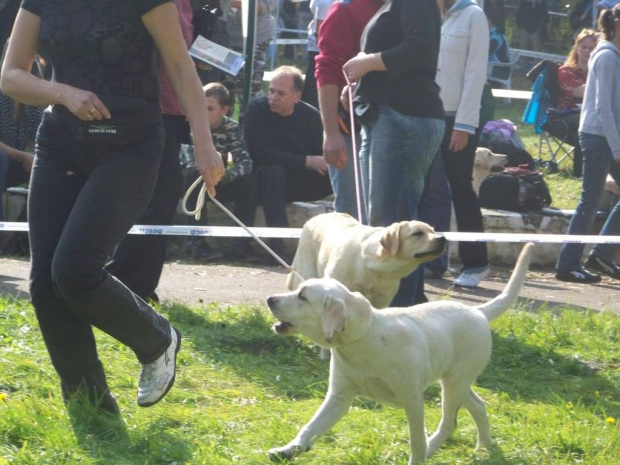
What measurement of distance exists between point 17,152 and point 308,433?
5.52 meters

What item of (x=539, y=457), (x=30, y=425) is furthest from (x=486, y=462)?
(x=30, y=425)

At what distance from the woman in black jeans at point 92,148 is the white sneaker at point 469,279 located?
4089 millimetres

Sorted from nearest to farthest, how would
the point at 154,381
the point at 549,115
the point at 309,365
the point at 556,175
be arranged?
1. the point at 154,381
2. the point at 309,365
3. the point at 556,175
4. the point at 549,115

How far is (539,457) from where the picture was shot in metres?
4.14

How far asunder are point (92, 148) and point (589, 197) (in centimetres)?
511

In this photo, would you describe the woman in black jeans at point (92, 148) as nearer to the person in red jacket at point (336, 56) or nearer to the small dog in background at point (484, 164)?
the person in red jacket at point (336, 56)

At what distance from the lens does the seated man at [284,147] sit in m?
8.98

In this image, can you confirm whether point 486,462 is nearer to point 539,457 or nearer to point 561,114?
point 539,457

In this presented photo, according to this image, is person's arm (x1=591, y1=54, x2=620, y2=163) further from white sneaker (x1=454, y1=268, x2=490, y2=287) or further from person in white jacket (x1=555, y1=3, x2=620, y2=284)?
white sneaker (x1=454, y1=268, x2=490, y2=287)

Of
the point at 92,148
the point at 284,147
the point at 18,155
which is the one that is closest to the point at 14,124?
the point at 18,155

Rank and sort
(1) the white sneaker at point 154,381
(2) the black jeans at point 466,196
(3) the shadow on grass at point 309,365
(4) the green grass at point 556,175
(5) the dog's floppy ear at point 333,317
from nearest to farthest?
(5) the dog's floppy ear at point 333,317
(1) the white sneaker at point 154,381
(3) the shadow on grass at point 309,365
(2) the black jeans at point 466,196
(4) the green grass at point 556,175

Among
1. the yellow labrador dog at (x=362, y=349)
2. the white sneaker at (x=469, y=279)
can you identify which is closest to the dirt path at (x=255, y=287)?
the white sneaker at (x=469, y=279)

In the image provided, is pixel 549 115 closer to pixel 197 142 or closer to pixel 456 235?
pixel 456 235

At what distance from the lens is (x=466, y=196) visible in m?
8.11
